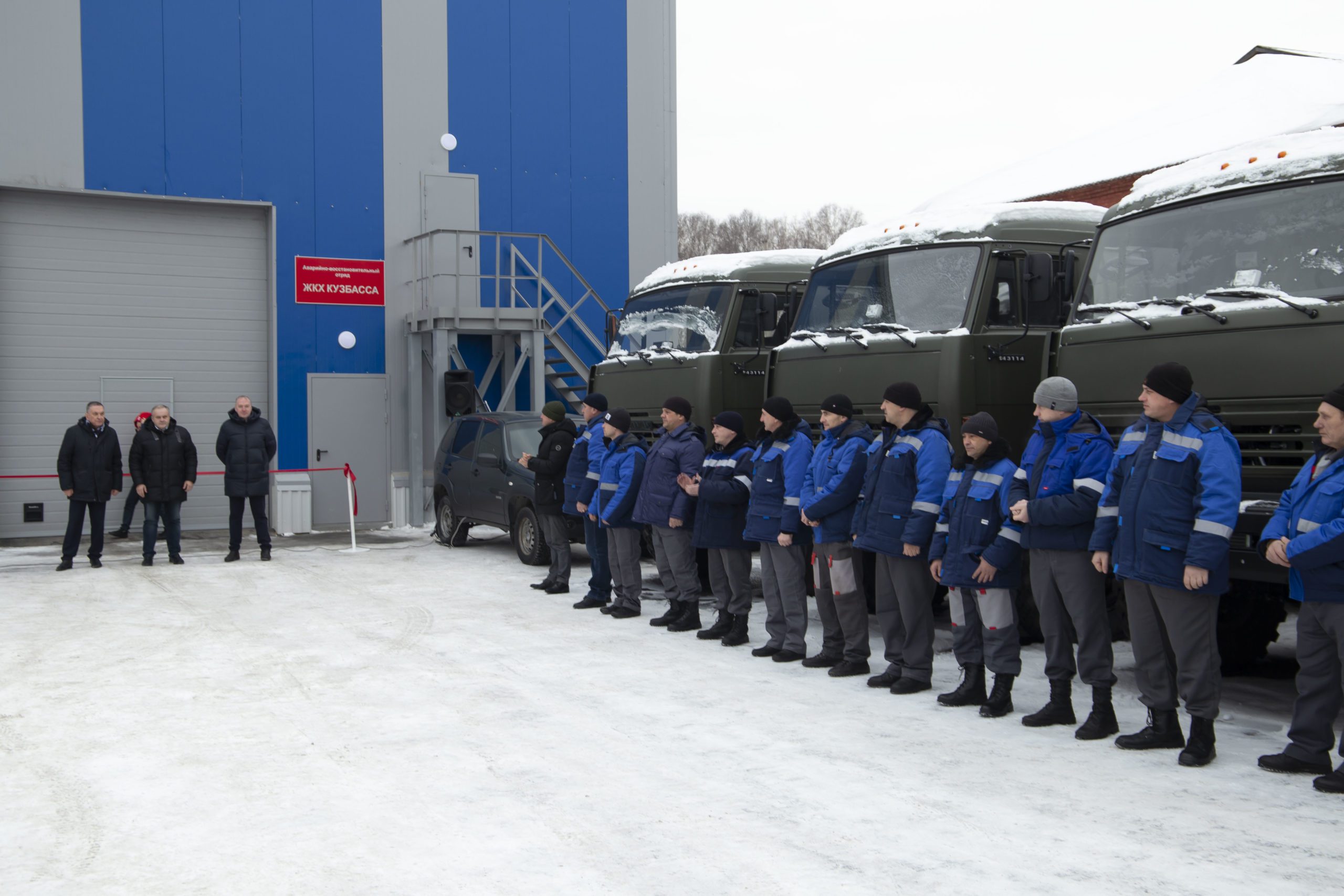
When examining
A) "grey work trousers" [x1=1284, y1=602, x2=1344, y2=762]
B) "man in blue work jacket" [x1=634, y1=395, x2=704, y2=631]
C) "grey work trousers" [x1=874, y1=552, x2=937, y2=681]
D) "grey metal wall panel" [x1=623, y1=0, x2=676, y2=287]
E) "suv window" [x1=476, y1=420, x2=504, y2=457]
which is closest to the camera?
"grey work trousers" [x1=1284, y1=602, x2=1344, y2=762]

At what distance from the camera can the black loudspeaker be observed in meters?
17.7

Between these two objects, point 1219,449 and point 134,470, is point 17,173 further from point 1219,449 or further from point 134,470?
point 1219,449

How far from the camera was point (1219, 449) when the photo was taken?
18.1ft

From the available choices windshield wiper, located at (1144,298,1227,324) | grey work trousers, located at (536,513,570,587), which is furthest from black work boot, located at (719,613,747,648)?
windshield wiper, located at (1144,298,1227,324)

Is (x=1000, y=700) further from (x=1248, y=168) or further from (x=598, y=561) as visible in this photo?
(x=598, y=561)

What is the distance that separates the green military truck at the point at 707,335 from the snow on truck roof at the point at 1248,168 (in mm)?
3755

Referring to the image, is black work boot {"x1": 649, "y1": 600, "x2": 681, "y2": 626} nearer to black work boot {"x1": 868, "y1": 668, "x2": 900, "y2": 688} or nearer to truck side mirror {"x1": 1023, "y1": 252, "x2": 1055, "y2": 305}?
black work boot {"x1": 868, "y1": 668, "x2": 900, "y2": 688}

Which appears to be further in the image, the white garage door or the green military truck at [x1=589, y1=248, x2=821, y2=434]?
the white garage door

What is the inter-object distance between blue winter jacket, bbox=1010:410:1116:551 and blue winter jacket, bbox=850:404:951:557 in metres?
0.73

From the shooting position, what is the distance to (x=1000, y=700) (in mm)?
6633

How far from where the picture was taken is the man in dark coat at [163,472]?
13.3m

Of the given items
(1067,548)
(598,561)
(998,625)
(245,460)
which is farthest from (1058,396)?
(245,460)

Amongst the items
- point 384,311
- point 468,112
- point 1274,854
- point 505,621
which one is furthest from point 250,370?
point 1274,854

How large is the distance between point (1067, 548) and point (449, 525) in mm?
10376
